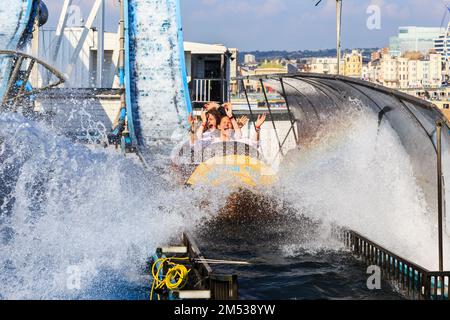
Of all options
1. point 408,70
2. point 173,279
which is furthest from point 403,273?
point 408,70

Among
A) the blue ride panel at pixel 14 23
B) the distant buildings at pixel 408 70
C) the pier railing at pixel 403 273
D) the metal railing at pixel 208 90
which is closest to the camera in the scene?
the pier railing at pixel 403 273

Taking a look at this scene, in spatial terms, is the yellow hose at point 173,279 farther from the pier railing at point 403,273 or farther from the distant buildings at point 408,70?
the distant buildings at point 408,70

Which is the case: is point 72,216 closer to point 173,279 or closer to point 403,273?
point 173,279

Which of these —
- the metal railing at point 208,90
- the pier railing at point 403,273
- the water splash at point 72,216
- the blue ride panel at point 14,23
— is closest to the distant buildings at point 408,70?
the metal railing at point 208,90

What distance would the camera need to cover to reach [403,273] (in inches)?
352

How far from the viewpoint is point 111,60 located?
28562mm

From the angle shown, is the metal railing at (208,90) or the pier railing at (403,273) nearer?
the pier railing at (403,273)

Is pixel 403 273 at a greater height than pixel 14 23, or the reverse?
pixel 14 23

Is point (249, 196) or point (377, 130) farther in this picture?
point (249, 196)

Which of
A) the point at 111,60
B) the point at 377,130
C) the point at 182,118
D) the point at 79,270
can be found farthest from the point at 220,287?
the point at 111,60

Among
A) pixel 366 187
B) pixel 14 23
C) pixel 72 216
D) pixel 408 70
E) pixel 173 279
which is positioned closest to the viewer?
pixel 173 279

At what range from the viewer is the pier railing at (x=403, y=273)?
7.90 metres

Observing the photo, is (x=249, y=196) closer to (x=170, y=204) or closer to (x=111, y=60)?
(x=170, y=204)
